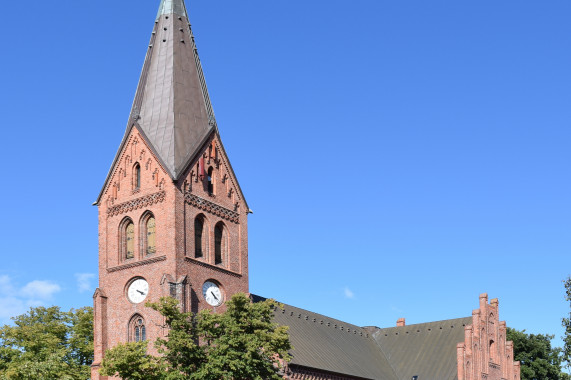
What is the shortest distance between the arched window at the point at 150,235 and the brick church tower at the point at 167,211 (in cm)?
6

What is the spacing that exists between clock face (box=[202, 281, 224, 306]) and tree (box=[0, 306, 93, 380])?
943cm

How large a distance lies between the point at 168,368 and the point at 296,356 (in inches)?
501

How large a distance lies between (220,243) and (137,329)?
25.0 feet

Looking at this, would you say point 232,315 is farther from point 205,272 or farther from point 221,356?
point 205,272

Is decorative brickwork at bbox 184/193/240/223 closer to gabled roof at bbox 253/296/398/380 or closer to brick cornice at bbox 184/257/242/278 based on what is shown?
brick cornice at bbox 184/257/242/278

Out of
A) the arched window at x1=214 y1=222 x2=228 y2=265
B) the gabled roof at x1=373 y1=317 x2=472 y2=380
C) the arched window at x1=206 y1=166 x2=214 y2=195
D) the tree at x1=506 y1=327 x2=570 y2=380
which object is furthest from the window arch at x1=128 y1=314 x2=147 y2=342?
the tree at x1=506 y1=327 x2=570 y2=380

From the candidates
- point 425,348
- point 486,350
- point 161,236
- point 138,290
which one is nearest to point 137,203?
point 161,236

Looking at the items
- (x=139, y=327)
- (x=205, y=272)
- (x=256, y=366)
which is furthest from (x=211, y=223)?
(x=256, y=366)

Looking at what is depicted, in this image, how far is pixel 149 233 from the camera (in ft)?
173

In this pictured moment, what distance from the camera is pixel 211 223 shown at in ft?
178

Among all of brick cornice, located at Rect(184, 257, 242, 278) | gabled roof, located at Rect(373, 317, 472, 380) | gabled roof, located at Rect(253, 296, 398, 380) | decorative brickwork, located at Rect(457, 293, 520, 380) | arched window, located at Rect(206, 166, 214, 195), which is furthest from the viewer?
gabled roof, located at Rect(373, 317, 472, 380)

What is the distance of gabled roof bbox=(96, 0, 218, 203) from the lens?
53969 mm

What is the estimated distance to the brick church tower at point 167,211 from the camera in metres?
51.1

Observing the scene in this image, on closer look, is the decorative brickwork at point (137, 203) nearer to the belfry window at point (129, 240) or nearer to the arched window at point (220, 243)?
the belfry window at point (129, 240)
